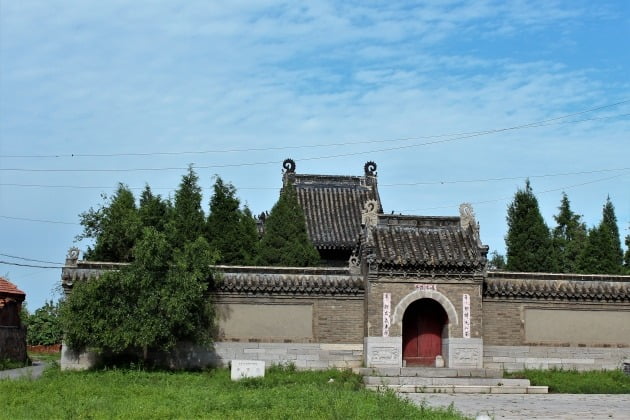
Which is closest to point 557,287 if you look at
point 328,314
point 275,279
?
point 328,314

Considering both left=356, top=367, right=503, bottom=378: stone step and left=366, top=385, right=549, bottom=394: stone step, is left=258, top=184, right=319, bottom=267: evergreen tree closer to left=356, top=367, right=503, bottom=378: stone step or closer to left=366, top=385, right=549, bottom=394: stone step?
left=356, top=367, right=503, bottom=378: stone step

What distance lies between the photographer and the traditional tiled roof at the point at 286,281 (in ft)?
71.1

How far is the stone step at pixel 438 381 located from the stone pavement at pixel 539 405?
992 mm

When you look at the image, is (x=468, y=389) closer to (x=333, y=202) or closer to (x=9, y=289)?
(x=333, y=202)

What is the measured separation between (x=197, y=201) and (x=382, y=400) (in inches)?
489

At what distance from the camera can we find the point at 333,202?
31.4 metres

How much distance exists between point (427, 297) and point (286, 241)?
Answer: 5.03 m

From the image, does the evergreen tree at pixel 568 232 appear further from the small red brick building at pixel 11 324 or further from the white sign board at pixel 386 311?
the small red brick building at pixel 11 324

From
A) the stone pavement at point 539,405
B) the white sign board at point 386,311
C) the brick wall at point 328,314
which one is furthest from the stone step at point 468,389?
the brick wall at point 328,314

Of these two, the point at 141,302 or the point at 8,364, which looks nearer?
the point at 141,302

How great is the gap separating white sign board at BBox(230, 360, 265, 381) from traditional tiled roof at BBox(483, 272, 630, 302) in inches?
271

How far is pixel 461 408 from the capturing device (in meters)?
15.6

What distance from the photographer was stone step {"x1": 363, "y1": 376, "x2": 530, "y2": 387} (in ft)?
64.7

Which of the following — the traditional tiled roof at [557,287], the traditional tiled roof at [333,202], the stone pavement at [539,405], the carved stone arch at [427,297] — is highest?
the traditional tiled roof at [333,202]
